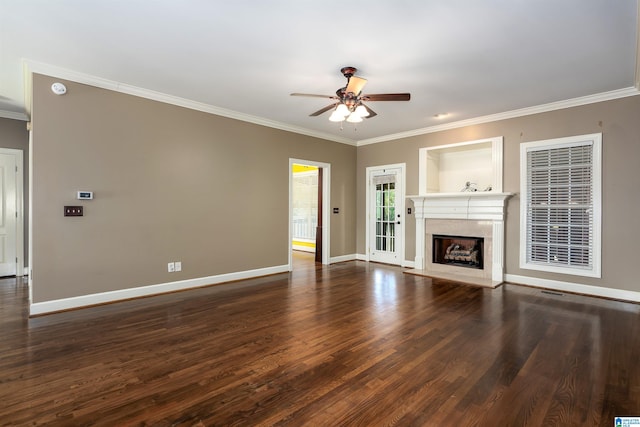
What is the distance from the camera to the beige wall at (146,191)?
368 centimetres

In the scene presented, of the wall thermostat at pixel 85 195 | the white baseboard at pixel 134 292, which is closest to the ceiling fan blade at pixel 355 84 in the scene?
the wall thermostat at pixel 85 195

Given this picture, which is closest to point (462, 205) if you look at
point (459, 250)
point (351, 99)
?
point (459, 250)

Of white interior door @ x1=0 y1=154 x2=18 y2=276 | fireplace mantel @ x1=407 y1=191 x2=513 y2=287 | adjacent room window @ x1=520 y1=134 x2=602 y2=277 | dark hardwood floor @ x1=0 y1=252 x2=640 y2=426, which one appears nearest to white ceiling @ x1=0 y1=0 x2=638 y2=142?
adjacent room window @ x1=520 y1=134 x2=602 y2=277

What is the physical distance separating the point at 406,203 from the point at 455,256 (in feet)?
4.72

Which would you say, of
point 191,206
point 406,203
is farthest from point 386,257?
point 191,206

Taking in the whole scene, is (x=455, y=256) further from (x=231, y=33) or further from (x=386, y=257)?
(x=231, y=33)

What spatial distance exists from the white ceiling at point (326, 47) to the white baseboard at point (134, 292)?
2672mm

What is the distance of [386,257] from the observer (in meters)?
7.04

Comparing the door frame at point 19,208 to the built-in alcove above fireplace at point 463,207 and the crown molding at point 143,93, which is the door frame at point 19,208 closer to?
the crown molding at point 143,93

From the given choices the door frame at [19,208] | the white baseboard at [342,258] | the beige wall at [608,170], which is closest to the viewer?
the beige wall at [608,170]

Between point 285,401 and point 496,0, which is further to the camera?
point 496,0

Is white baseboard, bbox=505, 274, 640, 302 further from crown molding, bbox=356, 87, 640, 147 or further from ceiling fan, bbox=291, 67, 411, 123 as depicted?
ceiling fan, bbox=291, 67, 411, 123

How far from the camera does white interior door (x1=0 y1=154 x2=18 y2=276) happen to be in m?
5.38

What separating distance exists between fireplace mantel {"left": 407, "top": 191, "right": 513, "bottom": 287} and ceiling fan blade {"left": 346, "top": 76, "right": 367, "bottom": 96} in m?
3.15
